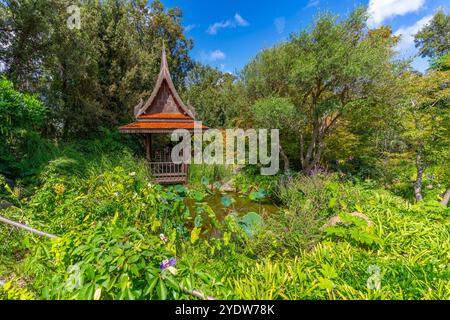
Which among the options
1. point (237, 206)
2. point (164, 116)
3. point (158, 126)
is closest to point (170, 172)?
point (158, 126)

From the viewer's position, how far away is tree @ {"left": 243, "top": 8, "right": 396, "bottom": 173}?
6.62m

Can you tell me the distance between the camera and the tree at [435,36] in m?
15.7

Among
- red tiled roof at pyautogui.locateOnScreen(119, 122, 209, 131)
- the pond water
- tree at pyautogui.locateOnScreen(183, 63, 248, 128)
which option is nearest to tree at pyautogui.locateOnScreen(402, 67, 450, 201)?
the pond water

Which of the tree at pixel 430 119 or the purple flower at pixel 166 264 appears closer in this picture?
the purple flower at pixel 166 264

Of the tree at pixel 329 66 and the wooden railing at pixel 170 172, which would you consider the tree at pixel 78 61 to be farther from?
the tree at pixel 329 66

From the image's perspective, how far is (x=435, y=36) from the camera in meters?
17.5

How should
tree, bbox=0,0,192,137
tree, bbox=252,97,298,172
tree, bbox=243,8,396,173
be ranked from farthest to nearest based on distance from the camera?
tree, bbox=252,97,298,172
tree, bbox=243,8,396,173
tree, bbox=0,0,192,137

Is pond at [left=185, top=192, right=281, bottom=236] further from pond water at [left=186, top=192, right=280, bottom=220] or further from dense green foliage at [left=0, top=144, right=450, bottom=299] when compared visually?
dense green foliage at [left=0, top=144, right=450, bottom=299]

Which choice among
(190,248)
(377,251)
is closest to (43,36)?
(190,248)

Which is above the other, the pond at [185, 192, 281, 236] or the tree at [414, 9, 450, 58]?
the tree at [414, 9, 450, 58]

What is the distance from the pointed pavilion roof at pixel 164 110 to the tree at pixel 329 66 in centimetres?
366

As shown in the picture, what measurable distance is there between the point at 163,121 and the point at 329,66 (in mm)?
7446

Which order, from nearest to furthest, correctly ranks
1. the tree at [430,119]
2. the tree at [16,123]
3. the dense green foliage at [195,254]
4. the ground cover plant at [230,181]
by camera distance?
the dense green foliage at [195,254] → the ground cover plant at [230,181] → the tree at [16,123] → the tree at [430,119]

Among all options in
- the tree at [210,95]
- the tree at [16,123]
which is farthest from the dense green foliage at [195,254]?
the tree at [210,95]
